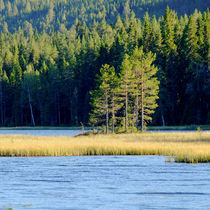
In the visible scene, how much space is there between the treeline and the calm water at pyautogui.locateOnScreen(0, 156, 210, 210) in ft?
154

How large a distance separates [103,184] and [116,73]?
244ft

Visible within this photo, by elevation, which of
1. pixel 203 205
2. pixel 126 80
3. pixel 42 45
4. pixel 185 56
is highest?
pixel 42 45

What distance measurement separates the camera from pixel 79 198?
72.6ft

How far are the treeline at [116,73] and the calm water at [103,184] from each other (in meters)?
47.0

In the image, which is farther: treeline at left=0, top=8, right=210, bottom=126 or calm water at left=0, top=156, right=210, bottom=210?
treeline at left=0, top=8, right=210, bottom=126

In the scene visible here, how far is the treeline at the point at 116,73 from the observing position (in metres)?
92.3

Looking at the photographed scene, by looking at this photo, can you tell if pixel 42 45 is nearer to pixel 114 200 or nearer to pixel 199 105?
pixel 199 105

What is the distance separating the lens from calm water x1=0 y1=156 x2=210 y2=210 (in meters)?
21.0

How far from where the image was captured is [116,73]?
326 feet

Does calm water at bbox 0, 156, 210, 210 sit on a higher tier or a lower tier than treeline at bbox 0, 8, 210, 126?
lower

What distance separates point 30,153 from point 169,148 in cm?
986

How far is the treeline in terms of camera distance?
303 feet

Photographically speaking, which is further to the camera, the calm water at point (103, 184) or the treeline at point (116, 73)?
the treeline at point (116, 73)

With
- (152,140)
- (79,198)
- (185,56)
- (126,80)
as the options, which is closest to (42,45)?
(185,56)
